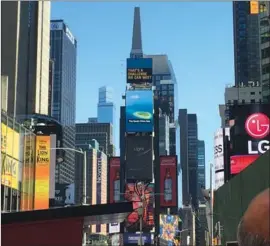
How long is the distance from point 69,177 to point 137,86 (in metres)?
32.2

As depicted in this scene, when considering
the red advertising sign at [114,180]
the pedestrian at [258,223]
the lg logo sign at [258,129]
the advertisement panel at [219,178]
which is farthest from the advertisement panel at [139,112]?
the pedestrian at [258,223]

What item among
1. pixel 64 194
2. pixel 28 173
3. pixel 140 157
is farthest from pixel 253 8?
pixel 28 173

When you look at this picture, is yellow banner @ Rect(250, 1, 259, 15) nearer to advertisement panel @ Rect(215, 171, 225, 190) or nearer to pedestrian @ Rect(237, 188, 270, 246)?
advertisement panel @ Rect(215, 171, 225, 190)

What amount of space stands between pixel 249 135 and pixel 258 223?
50.0 meters

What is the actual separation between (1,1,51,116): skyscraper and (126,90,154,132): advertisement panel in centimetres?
1790

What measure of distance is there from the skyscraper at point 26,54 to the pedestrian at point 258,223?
82647mm

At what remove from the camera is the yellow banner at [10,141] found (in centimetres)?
4219

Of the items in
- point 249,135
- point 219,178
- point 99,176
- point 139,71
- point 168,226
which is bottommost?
point 168,226

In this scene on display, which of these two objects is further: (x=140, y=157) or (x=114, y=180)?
(x=114, y=180)

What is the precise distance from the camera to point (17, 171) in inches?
1843

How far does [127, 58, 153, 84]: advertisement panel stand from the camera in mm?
118688

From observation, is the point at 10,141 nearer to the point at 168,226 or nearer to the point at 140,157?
the point at 140,157

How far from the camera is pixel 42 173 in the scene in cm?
5359

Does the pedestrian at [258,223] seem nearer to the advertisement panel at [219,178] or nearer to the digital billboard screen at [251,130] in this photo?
the digital billboard screen at [251,130]
